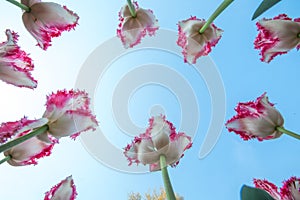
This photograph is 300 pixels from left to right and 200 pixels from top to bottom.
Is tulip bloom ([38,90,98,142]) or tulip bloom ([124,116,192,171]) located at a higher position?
tulip bloom ([38,90,98,142])

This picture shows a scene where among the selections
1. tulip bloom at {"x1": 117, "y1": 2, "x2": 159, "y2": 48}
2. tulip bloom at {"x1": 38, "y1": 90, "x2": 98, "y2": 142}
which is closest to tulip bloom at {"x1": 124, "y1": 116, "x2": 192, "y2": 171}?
tulip bloom at {"x1": 38, "y1": 90, "x2": 98, "y2": 142}

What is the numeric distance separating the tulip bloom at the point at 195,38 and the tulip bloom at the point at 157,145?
0.55 feet

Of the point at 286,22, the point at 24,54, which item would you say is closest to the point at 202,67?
the point at 286,22

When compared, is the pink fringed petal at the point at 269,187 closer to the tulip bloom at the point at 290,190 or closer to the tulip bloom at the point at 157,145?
the tulip bloom at the point at 290,190

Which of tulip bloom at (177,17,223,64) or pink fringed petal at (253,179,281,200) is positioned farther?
tulip bloom at (177,17,223,64)

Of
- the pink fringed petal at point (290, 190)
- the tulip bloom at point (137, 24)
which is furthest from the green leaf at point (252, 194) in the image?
the tulip bloom at point (137, 24)

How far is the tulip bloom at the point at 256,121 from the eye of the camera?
23.5 inches

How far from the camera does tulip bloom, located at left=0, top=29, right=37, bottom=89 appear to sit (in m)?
0.56

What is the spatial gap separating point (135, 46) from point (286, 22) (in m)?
0.28

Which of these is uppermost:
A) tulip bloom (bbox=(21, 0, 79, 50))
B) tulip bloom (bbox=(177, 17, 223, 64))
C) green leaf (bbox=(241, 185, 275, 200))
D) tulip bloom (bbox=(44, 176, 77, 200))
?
tulip bloom (bbox=(21, 0, 79, 50))

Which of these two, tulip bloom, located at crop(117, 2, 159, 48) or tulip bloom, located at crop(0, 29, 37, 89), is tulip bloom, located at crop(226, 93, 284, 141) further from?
tulip bloom, located at crop(0, 29, 37, 89)

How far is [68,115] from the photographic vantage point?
0.52m

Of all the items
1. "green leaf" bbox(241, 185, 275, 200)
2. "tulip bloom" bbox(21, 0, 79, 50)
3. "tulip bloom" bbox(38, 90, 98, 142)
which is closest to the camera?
"green leaf" bbox(241, 185, 275, 200)

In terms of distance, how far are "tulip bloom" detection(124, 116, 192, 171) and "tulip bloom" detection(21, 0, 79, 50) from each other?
26 cm
